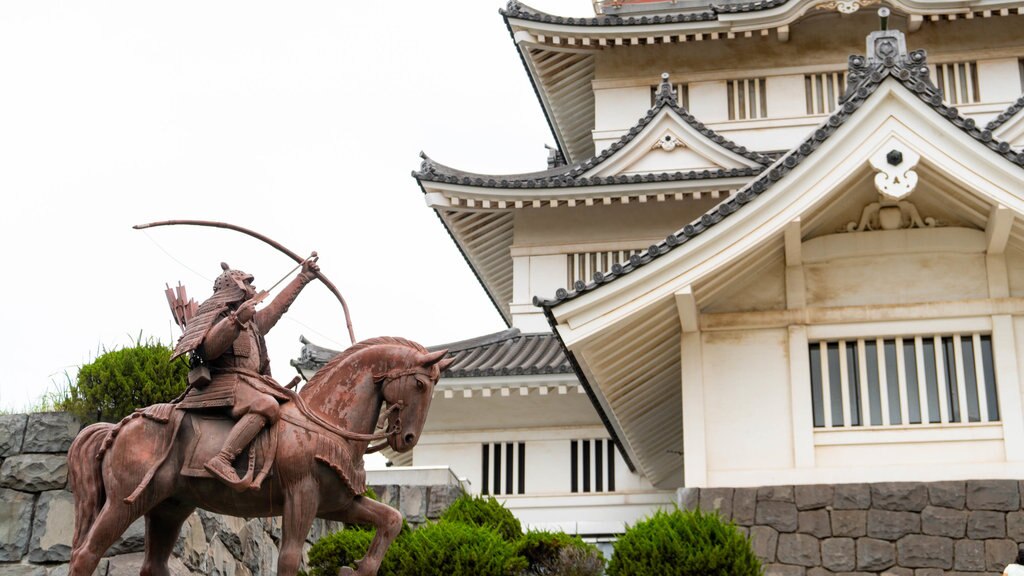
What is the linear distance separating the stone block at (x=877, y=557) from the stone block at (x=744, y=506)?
1011 millimetres

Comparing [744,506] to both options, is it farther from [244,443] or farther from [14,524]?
[14,524]

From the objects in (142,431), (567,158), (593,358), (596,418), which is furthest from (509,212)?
(142,431)

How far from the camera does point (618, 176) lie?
21.1 meters

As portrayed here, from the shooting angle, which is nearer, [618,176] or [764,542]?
[764,542]

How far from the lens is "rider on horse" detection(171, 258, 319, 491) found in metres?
9.42

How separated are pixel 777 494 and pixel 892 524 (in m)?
1.05

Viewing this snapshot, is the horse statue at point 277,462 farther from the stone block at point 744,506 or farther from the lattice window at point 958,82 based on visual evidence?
the lattice window at point 958,82

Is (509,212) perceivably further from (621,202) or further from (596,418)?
(596,418)

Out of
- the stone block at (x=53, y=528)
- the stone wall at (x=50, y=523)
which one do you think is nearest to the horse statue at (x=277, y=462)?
A: the stone wall at (x=50, y=523)

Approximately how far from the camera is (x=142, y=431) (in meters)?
9.58

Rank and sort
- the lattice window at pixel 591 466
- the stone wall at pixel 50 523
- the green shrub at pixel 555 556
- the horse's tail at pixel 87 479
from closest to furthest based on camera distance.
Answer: the horse's tail at pixel 87 479, the stone wall at pixel 50 523, the green shrub at pixel 555 556, the lattice window at pixel 591 466

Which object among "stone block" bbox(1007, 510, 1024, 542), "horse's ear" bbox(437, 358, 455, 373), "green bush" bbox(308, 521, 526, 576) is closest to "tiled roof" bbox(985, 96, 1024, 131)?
"stone block" bbox(1007, 510, 1024, 542)

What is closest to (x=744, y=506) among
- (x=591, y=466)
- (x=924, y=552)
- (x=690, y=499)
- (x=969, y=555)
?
(x=690, y=499)

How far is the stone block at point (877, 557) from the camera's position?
12500 millimetres
